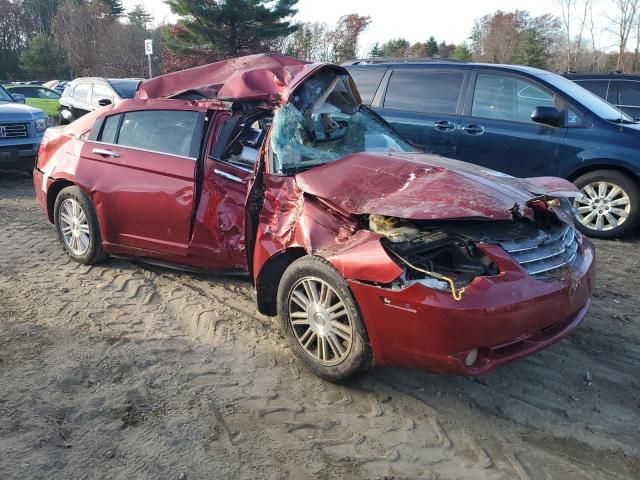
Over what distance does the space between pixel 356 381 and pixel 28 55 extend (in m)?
55.2

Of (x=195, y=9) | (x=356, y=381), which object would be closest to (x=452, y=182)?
(x=356, y=381)

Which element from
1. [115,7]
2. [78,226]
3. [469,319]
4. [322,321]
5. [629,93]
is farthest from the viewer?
[115,7]

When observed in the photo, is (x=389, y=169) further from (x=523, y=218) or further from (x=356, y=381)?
(x=356, y=381)

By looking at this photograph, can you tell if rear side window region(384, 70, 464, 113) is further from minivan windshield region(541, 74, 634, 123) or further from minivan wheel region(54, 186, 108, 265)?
Result: minivan wheel region(54, 186, 108, 265)

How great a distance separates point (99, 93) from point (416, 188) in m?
11.1

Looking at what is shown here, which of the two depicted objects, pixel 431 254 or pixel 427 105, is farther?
pixel 427 105

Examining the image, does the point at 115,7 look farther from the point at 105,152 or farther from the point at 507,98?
the point at 105,152

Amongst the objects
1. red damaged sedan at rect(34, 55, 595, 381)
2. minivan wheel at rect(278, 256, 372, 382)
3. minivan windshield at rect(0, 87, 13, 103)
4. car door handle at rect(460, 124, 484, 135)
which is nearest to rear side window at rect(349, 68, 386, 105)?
car door handle at rect(460, 124, 484, 135)

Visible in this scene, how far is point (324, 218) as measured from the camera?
320cm

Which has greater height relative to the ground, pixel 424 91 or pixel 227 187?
pixel 424 91

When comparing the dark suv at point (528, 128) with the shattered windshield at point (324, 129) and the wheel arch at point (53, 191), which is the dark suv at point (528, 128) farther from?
the wheel arch at point (53, 191)

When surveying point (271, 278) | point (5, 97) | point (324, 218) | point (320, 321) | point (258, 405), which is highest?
point (5, 97)

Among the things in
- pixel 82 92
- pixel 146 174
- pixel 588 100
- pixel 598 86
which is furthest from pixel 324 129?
pixel 82 92

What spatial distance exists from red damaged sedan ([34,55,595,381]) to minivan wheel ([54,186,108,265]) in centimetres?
2
